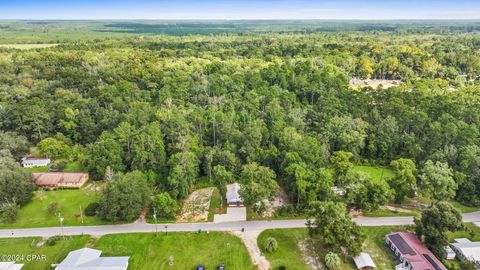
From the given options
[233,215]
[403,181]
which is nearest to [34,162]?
[233,215]

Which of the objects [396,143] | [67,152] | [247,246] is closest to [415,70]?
[396,143]

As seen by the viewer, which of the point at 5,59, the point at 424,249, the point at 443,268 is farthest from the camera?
the point at 5,59

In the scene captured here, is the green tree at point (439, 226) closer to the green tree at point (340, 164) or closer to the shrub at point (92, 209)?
the green tree at point (340, 164)

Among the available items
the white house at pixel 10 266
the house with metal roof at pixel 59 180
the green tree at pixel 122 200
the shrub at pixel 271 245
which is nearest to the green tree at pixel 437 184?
the shrub at pixel 271 245

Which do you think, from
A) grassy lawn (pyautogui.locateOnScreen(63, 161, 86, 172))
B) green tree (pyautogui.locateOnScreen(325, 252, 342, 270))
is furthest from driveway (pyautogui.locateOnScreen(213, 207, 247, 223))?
grassy lawn (pyautogui.locateOnScreen(63, 161, 86, 172))

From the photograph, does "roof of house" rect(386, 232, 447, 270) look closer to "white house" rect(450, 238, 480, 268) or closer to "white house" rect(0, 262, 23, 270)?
"white house" rect(450, 238, 480, 268)

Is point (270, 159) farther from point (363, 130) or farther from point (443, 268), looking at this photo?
point (443, 268)
